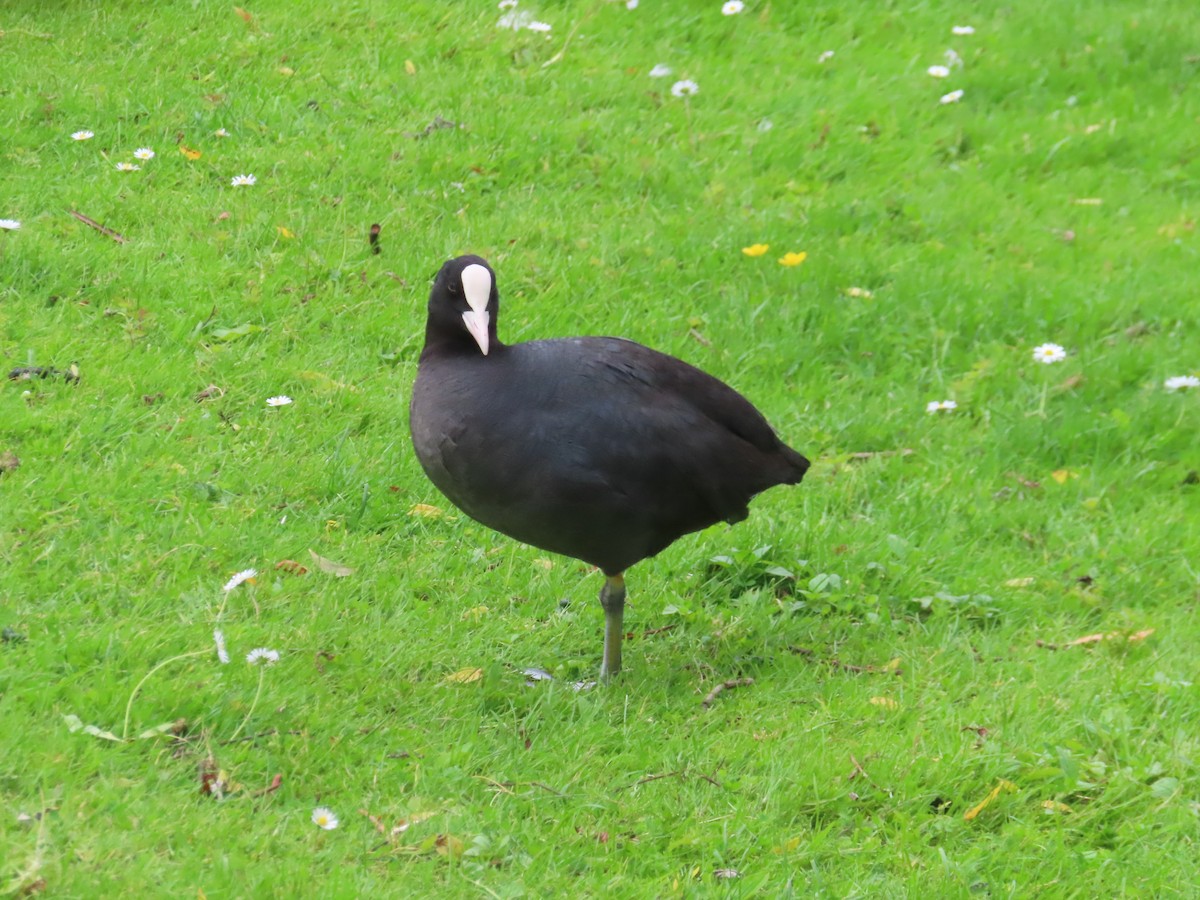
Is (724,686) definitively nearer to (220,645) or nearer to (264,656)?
(264,656)

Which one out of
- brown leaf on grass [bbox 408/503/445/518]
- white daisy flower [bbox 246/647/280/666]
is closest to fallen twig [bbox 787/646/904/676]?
brown leaf on grass [bbox 408/503/445/518]

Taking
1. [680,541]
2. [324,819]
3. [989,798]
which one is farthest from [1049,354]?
[324,819]

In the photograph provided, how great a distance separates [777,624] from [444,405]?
135 centimetres

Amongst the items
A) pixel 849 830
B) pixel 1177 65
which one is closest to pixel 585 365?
pixel 849 830

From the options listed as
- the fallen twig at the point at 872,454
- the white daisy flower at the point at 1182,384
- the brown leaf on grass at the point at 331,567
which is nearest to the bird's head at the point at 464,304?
the brown leaf on grass at the point at 331,567

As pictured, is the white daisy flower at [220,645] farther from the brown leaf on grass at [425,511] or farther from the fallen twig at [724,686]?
the fallen twig at [724,686]

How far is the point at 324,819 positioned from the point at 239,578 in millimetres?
925

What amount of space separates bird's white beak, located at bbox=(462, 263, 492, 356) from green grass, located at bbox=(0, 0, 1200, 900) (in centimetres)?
90

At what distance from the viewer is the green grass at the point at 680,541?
3.41m

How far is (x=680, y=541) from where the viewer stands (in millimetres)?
4938

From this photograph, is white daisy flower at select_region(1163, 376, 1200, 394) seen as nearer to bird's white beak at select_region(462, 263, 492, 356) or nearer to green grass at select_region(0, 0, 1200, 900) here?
green grass at select_region(0, 0, 1200, 900)

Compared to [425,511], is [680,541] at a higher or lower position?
lower

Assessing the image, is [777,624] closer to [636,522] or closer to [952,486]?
[636,522]

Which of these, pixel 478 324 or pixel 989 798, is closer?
pixel 989 798
